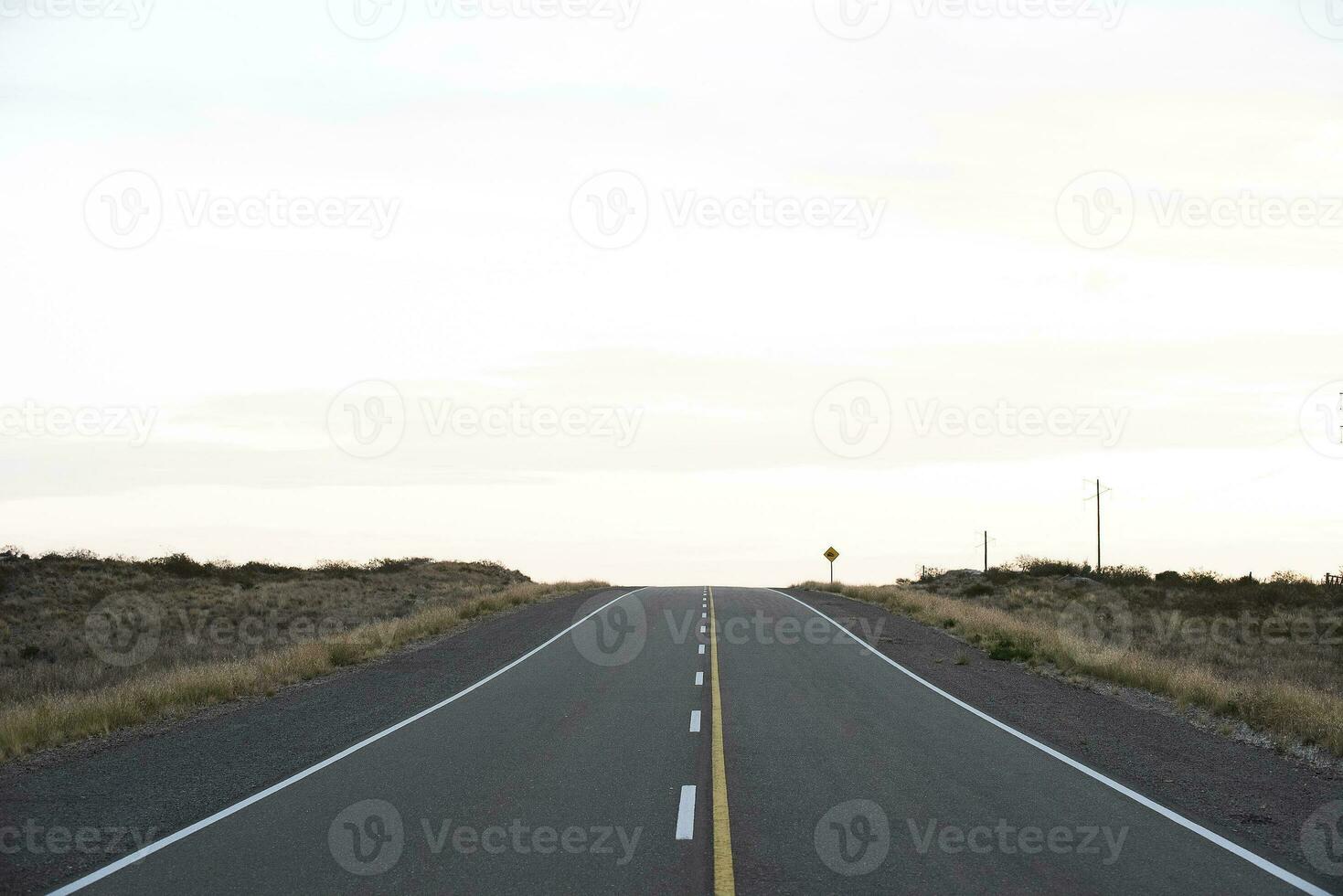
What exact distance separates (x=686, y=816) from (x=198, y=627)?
3131 cm

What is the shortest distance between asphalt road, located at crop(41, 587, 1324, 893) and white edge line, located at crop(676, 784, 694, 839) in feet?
0.11

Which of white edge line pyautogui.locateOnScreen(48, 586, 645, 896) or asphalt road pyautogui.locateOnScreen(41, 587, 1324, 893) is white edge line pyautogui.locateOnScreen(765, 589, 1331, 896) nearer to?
asphalt road pyautogui.locateOnScreen(41, 587, 1324, 893)

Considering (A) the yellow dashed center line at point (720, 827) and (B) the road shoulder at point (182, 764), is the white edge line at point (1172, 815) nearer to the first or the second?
(A) the yellow dashed center line at point (720, 827)

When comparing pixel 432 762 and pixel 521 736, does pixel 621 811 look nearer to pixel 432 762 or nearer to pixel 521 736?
pixel 432 762

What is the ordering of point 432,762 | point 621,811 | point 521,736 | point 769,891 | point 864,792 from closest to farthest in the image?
1. point 769,891
2. point 621,811
3. point 864,792
4. point 432,762
5. point 521,736

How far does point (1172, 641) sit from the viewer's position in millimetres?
33062

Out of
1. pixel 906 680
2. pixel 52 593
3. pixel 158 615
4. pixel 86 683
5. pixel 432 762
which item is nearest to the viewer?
pixel 432 762

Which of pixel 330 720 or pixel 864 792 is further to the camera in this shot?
pixel 330 720

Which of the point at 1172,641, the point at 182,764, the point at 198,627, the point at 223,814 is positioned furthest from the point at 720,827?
the point at 198,627

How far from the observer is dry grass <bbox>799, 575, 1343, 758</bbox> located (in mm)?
16016

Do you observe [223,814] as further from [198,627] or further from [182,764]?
[198,627]

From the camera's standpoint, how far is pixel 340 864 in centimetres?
791

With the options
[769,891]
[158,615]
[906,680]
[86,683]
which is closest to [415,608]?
[158,615]

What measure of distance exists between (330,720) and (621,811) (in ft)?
23.9
